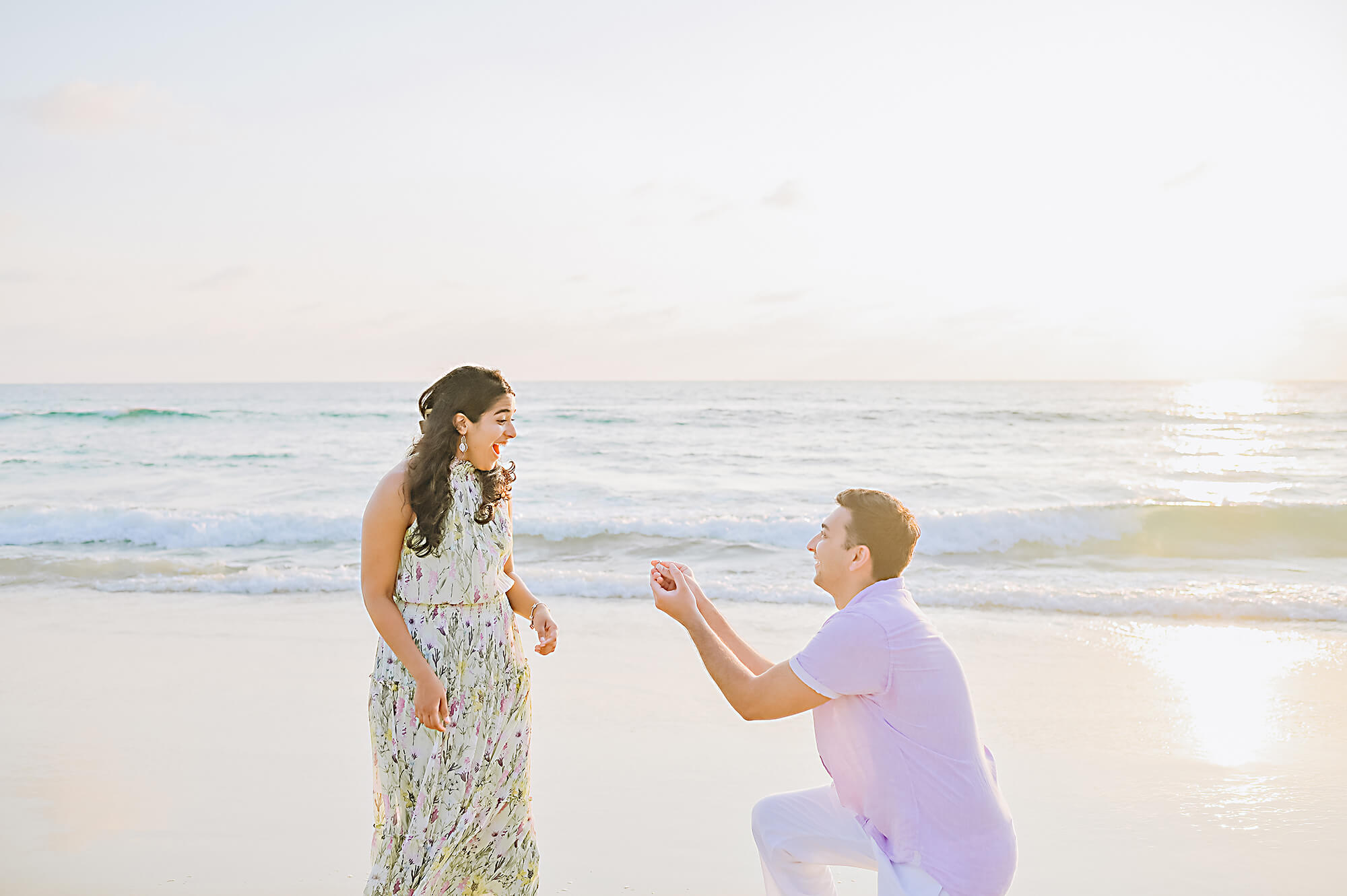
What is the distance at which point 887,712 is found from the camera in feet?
8.06

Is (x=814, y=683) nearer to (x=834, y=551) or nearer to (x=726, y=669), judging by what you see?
(x=726, y=669)

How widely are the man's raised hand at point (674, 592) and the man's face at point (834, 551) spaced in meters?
0.35

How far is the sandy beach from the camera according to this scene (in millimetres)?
3928

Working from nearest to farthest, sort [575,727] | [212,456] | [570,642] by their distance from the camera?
[575,727] → [570,642] → [212,456]

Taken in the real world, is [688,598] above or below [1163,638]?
above

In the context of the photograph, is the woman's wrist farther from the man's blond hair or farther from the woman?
the man's blond hair

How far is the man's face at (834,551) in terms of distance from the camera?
8.48 feet

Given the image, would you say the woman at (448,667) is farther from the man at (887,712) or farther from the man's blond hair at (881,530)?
the man's blond hair at (881,530)

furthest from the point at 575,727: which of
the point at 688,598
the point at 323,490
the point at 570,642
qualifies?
the point at 323,490

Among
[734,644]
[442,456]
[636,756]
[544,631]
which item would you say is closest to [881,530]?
[734,644]

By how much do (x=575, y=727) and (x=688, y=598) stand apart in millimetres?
3211

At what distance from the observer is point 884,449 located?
27.3 meters

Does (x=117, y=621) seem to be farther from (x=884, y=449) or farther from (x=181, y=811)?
(x=884, y=449)

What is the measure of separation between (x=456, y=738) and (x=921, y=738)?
4.43 feet
